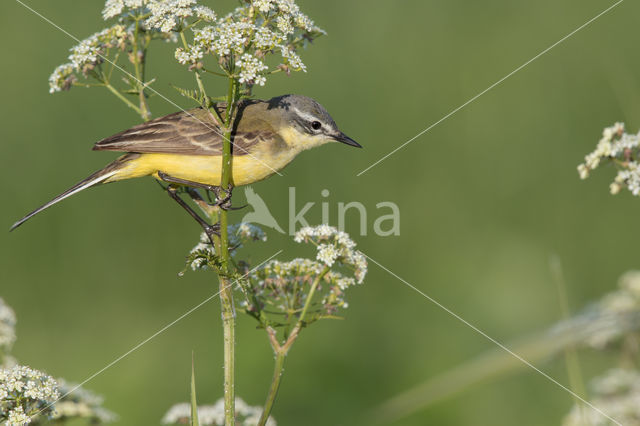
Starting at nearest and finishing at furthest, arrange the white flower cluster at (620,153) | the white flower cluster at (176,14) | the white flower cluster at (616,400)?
1. the white flower cluster at (176,14)
2. the white flower cluster at (620,153)
3. the white flower cluster at (616,400)

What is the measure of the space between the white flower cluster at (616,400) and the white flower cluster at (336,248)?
1.24 m

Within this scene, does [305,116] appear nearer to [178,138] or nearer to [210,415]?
[178,138]

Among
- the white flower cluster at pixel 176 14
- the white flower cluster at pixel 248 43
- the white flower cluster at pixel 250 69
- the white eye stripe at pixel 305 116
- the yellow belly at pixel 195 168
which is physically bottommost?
the white flower cluster at pixel 250 69

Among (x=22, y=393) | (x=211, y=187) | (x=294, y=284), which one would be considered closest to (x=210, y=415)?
(x=294, y=284)

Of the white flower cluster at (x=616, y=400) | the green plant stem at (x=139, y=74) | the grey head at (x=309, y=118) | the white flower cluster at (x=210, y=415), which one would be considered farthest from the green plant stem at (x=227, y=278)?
the grey head at (x=309, y=118)

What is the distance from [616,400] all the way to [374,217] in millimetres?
4010

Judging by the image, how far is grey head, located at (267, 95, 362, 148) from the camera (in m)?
5.53

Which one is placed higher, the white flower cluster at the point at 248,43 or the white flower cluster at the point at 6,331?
the white flower cluster at the point at 248,43

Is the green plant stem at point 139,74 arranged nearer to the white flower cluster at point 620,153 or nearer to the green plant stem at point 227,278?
the green plant stem at point 227,278

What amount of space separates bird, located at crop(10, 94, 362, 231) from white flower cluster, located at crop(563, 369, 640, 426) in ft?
7.63

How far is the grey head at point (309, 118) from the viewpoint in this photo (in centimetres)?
553

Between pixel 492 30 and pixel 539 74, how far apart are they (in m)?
0.94

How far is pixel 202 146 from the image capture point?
5.01 meters

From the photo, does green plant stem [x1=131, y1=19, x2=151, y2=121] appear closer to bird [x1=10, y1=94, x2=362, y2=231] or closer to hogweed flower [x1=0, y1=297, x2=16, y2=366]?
bird [x1=10, y1=94, x2=362, y2=231]
